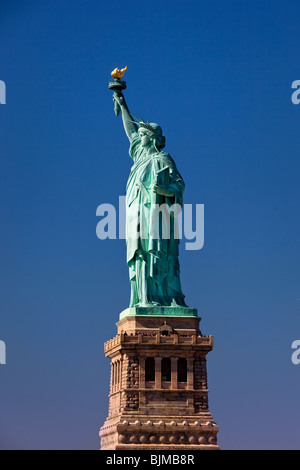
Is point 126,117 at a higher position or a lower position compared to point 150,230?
higher

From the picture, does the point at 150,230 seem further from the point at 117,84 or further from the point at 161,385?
the point at 117,84

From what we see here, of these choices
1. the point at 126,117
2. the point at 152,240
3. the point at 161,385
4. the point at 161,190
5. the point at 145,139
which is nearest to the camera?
the point at 161,385

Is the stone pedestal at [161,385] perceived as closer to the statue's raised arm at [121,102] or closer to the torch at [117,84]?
the statue's raised arm at [121,102]

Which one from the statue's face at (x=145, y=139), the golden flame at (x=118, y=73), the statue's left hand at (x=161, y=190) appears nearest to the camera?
the statue's left hand at (x=161, y=190)

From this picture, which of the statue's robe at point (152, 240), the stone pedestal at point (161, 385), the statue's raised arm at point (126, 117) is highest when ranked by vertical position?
the statue's raised arm at point (126, 117)

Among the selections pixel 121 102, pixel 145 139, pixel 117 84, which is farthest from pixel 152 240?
pixel 117 84

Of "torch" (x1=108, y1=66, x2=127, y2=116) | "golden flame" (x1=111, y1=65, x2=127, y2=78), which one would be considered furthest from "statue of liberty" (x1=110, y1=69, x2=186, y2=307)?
"golden flame" (x1=111, y1=65, x2=127, y2=78)

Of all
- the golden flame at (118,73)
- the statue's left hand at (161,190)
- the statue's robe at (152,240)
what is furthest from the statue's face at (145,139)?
the golden flame at (118,73)
